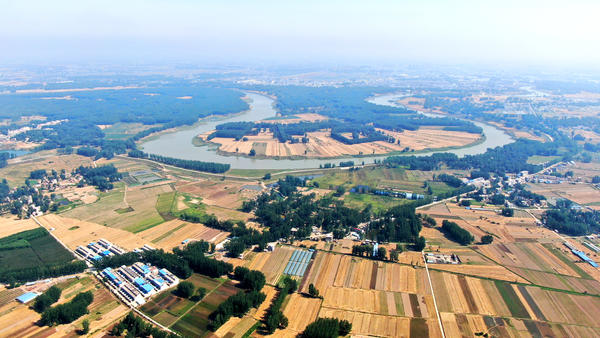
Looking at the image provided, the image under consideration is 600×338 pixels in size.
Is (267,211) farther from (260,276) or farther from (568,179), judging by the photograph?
(568,179)

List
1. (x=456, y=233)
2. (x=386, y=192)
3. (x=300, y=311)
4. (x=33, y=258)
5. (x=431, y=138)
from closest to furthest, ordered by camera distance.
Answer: (x=300, y=311) < (x=33, y=258) < (x=456, y=233) < (x=386, y=192) < (x=431, y=138)

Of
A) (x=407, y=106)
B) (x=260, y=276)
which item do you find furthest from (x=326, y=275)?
(x=407, y=106)

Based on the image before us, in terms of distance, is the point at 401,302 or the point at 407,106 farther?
the point at 407,106

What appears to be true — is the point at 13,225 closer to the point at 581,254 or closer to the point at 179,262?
the point at 179,262

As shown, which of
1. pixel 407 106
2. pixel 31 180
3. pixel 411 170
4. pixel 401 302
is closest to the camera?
pixel 401 302

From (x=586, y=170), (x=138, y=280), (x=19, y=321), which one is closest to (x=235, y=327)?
(x=138, y=280)

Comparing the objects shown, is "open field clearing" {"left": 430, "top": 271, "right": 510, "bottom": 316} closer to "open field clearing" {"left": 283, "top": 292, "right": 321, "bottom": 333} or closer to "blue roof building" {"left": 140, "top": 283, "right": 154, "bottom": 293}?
"open field clearing" {"left": 283, "top": 292, "right": 321, "bottom": 333}

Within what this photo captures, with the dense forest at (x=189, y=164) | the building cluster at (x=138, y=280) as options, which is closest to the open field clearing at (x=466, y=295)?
the building cluster at (x=138, y=280)

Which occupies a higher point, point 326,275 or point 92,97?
point 92,97
